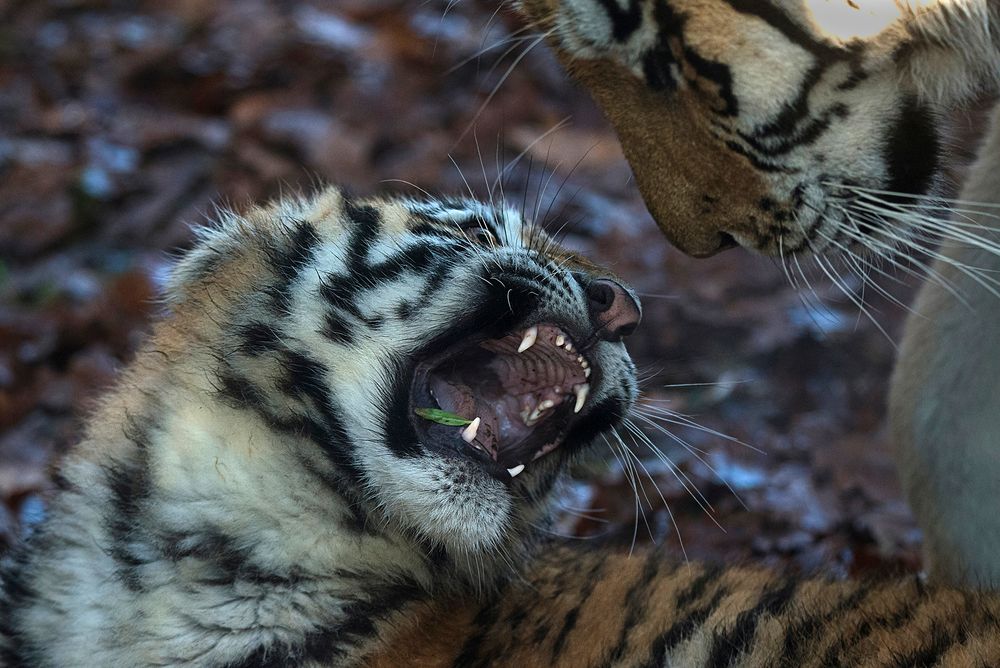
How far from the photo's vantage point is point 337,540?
2.31 m

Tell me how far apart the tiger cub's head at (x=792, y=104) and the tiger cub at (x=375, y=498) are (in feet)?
0.96

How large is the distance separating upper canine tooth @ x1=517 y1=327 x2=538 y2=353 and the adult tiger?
404 mm

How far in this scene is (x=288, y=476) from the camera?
229cm

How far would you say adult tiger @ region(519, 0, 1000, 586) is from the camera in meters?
2.39

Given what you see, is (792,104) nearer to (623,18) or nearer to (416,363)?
(623,18)

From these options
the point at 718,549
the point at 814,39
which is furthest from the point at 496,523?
the point at 718,549

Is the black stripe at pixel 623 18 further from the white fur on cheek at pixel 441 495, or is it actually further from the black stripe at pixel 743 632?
the black stripe at pixel 743 632

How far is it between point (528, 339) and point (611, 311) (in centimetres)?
23

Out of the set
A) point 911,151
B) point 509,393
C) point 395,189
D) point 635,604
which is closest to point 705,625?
point 635,604

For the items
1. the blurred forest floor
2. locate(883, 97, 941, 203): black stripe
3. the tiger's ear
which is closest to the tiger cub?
the blurred forest floor

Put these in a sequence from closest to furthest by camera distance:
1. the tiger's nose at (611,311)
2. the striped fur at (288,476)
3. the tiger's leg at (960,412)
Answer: the striped fur at (288,476) → the tiger's nose at (611,311) → the tiger's leg at (960,412)

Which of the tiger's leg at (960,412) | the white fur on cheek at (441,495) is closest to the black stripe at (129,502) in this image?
the white fur on cheek at (441,495)

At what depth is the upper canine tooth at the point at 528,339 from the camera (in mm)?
2316

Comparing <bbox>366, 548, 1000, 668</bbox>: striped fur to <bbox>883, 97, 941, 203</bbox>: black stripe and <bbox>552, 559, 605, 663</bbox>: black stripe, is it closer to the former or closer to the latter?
<bbox>552, 559, 605, 663</bbox>: black stripe
